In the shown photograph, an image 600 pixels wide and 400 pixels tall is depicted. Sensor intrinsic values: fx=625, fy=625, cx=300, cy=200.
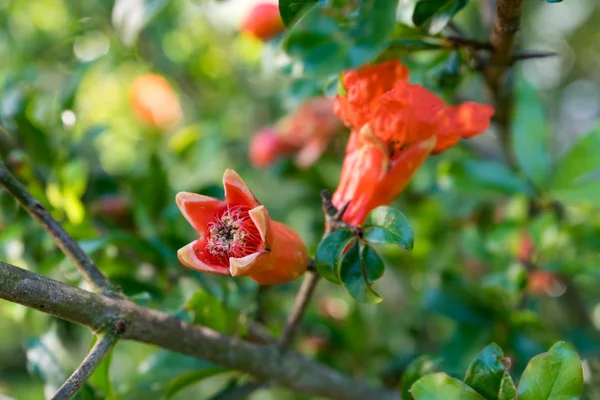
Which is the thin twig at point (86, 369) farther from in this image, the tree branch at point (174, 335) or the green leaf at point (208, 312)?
the green leaf at point (208, 312)

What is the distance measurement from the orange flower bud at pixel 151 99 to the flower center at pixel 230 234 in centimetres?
149

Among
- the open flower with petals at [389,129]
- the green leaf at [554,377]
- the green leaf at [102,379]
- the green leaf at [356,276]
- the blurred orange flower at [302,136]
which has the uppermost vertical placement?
the open flower with petals at [389,129]

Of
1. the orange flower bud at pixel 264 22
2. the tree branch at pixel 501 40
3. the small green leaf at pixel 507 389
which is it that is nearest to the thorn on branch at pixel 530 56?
the tree branch at pixel 501 40

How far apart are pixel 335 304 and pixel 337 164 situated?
38 cm

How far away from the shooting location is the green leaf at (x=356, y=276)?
0.70 meters

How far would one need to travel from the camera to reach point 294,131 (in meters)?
1.53

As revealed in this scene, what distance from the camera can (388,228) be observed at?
71 cm

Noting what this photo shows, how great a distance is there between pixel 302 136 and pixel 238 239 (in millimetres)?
844

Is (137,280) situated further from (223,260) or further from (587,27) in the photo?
(587,27)

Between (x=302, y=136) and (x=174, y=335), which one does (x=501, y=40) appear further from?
(x=302, y=136)

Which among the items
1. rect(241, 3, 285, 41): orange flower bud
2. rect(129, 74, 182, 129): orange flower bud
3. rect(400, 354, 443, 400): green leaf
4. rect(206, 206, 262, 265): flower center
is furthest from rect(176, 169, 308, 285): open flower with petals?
rect(129, 74, 182, 129): orange flower bud

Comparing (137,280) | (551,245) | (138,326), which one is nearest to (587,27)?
(551,245)

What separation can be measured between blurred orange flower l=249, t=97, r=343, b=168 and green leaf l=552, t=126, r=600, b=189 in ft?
1.67

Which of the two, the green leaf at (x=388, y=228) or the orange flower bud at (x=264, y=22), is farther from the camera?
the orange flower bud at (x=264, y=22)
